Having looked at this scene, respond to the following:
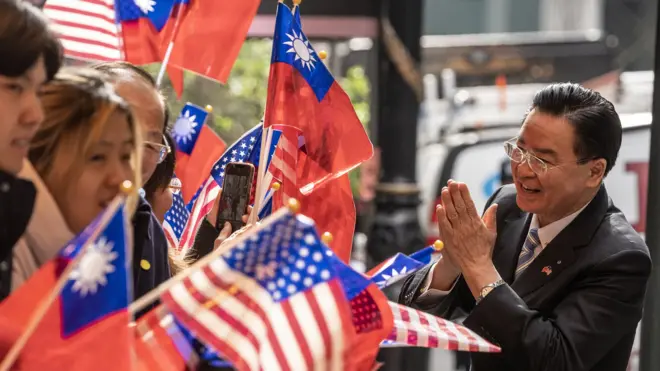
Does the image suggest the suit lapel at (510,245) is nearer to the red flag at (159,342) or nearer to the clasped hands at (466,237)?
the clasped hands at (466,237)

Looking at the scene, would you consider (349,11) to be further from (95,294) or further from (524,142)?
(95,294)

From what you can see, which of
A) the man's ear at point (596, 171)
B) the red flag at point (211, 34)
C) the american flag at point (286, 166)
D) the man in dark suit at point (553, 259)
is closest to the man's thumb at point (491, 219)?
the man in dark suit at point (553, 259)

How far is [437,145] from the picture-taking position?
29.7ft

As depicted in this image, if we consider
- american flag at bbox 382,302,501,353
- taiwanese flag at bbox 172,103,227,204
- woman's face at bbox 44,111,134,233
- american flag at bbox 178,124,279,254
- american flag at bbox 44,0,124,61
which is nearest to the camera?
woman's face at bbox 44,111,134,233

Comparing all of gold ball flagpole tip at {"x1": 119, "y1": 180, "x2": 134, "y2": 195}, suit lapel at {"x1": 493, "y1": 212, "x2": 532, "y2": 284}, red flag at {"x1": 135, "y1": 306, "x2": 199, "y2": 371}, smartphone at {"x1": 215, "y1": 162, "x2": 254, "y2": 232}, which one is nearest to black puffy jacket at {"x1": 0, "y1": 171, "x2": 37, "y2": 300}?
gold ball flagpole tip at {"x1": 119, "y1": 180, "x2": 134, "y2": 195}

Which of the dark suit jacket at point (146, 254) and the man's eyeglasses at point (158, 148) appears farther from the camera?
the man's eyeglasses at point (158, 148)

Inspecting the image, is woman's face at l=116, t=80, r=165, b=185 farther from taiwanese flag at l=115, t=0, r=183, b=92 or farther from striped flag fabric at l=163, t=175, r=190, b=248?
taiwanese flag at l=115, t=0, r=183, b=92

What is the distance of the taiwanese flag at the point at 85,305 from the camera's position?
1.81 m

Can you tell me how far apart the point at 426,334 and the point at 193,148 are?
5.81ft

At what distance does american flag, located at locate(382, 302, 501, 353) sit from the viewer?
7.57ft

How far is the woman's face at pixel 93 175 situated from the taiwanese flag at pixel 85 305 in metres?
0.10

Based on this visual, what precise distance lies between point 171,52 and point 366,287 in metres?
1.78

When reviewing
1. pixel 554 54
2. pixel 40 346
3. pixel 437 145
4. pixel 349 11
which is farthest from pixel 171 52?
pixel 554 54

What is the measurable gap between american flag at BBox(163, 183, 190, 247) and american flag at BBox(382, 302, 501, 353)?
1.21 metres
